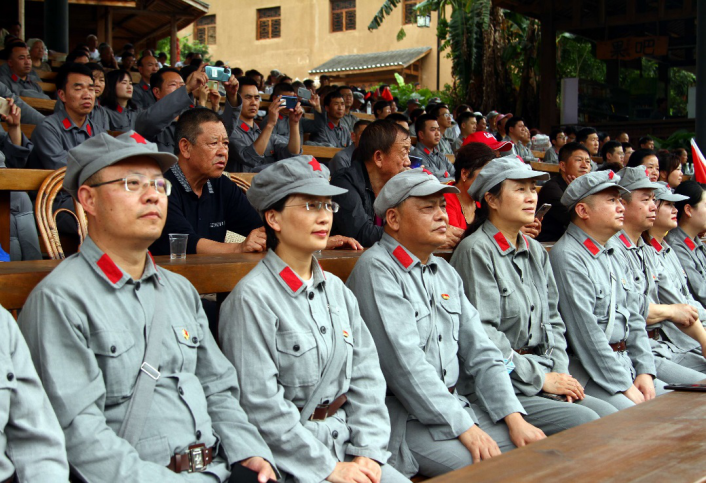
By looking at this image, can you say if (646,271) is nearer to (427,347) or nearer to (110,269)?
(427,347)

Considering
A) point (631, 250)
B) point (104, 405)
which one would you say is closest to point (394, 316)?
point (104, 405)

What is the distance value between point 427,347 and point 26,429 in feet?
5.17

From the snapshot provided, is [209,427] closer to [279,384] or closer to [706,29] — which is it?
[279,384]

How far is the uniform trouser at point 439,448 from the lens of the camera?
2.72 meters

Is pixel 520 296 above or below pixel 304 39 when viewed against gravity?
below

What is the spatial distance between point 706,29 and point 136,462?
2.20 metres

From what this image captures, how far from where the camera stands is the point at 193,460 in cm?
214

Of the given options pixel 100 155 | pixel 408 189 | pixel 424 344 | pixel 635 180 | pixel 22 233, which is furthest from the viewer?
pixel 635 180

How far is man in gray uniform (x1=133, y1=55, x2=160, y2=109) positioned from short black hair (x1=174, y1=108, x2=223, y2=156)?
14.8 feet

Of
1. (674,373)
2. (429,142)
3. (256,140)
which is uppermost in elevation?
(429,142)

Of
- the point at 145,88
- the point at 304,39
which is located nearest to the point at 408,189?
the point at 145,88

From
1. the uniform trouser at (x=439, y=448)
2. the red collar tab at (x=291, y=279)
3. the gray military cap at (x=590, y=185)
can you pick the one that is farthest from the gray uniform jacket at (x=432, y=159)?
the red collar tab at (x=291, y=279)

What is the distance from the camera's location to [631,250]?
4547mm

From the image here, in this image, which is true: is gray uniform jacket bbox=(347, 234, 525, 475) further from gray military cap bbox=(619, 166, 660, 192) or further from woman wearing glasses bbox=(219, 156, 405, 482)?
gray military cap bbox=(619, 166, 660, 192)
